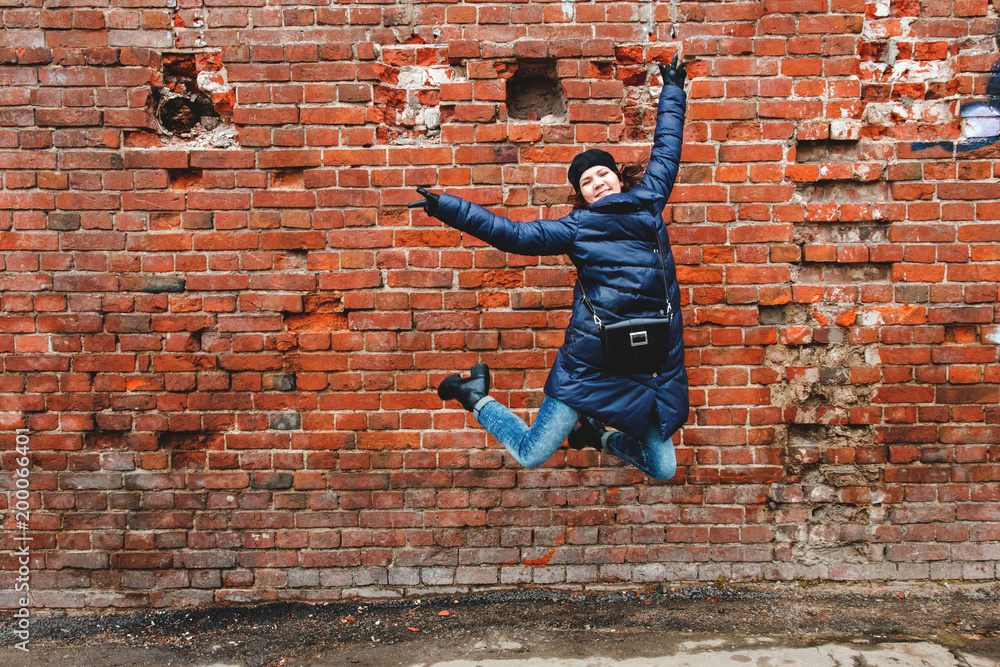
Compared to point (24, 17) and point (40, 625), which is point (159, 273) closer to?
point (24, 17)

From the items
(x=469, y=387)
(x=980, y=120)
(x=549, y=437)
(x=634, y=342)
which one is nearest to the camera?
(x=634, y=342)

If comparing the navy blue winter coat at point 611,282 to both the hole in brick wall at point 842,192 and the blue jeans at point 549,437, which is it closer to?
the blue jeans at point 549,437

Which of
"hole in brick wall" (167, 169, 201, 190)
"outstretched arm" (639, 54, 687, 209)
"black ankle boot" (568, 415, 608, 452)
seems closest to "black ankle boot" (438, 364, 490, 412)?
"black ankle boot" (568, 415, 608, 452)

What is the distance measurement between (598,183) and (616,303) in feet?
1.70

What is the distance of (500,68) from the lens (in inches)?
108

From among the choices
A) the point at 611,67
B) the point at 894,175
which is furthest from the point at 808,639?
the point at 611,67

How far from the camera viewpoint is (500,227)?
2.16m

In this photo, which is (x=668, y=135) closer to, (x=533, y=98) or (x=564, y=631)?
(x=533, y=98)

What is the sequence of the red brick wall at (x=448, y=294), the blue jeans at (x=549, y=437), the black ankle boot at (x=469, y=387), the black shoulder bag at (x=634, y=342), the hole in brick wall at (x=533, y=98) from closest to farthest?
the black shoulder bag at (x=634, y=342) → the blue jeans at (x=549, y=437) → the black ankle boot at (x=469, y=387) → the red brick wall at (x=448, y=294) → the hole in brick wall at (x=533, y=98)

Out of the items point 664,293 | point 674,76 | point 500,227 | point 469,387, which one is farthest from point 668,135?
point 469,387

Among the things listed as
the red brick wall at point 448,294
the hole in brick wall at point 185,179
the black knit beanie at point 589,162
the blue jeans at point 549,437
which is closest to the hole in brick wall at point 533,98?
the red brick wall at point 448,294

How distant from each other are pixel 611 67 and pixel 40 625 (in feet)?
12.3

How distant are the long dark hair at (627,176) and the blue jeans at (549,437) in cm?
98

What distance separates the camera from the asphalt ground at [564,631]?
242cm
